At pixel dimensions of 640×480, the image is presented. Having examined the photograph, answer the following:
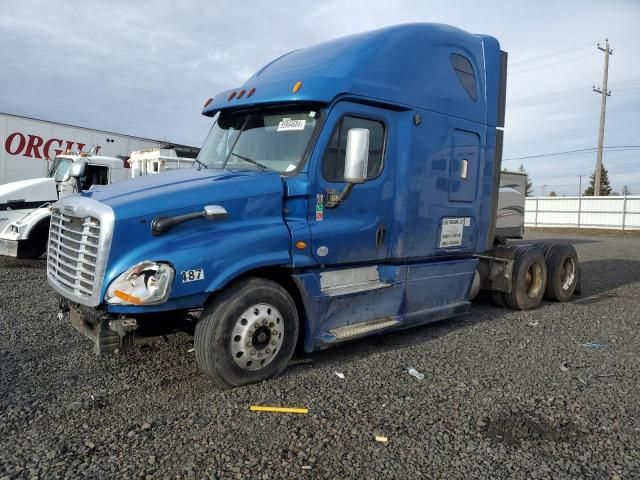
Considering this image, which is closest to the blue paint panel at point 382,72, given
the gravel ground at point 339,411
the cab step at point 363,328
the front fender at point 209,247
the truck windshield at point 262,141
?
the truck windshield at point 262,141

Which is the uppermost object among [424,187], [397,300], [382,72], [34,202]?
[382,72]

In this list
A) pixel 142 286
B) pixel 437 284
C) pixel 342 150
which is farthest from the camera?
pixel 437 284

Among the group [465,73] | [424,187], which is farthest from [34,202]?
[465,73]

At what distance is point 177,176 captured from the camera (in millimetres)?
4656

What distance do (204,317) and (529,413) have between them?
2.66m

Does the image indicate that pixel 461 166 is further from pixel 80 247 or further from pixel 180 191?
pixel 80 247

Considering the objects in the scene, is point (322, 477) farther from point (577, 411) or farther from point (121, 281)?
point (577, 411)

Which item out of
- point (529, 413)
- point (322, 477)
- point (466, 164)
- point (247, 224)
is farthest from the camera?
point (466, 164)

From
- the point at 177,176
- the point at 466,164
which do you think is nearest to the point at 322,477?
the point at 177,176

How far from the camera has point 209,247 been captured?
384 centimetres

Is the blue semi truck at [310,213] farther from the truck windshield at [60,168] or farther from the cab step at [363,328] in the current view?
the truck windshield at [60,168]

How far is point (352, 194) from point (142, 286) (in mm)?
2093

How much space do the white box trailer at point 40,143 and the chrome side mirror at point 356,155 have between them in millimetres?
11590

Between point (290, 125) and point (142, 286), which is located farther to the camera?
point (290, 125)
